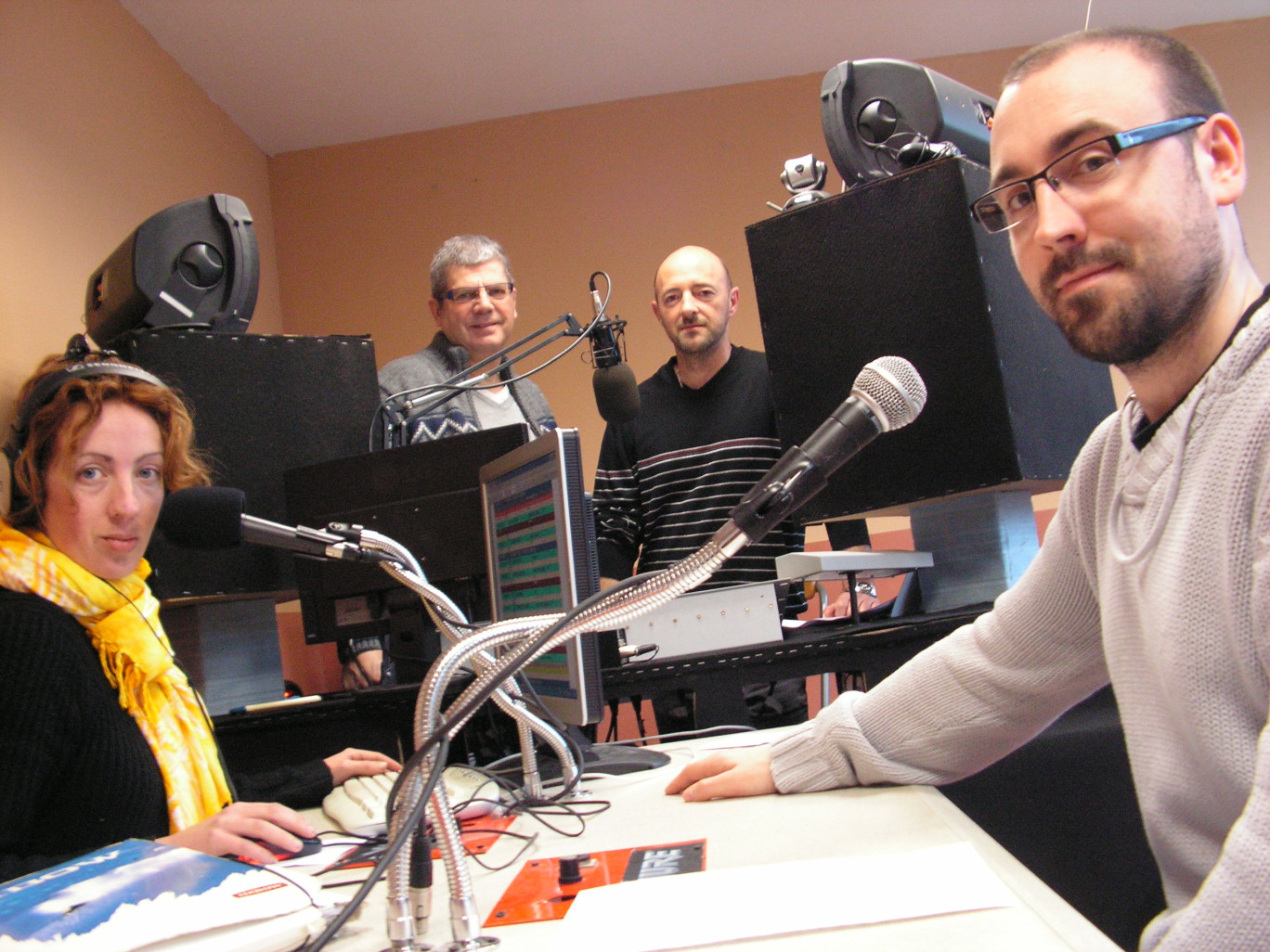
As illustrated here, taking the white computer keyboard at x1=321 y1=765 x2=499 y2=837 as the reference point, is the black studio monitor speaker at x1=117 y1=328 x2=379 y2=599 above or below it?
above

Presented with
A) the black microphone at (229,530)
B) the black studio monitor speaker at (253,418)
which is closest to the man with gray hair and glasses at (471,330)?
the black studio monitor speaker at (253,418)

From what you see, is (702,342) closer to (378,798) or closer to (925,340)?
(925,340)

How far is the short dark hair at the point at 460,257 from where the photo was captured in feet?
8.63

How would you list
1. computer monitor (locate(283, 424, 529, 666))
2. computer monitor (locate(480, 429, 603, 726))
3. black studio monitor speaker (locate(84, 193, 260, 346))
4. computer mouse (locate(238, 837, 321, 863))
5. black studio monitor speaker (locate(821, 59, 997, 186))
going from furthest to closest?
1. black studio monitor speaker (locate(84, 193, 260, 346))
2. black studio monitor speaker (locate(821, 59, 997, 186))
3. computer monitor (locate(283, 424, 529, 666))
4. computer monitor (locate(480, 429, 603, 726))
5. computer mouse (locate(238, 837, 321, 863))

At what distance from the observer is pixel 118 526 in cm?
153

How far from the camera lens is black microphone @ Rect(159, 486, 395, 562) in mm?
888

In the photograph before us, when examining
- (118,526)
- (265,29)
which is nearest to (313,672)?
(265,29)

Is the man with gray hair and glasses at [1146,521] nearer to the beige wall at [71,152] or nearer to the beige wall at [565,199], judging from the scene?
the beige wall at [71,152]

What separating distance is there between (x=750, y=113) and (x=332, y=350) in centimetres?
307

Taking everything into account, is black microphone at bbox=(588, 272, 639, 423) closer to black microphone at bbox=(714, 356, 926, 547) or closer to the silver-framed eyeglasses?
the silver-framed eyeglasses

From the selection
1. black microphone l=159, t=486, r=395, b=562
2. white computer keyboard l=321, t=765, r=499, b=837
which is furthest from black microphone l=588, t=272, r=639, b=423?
black microphone l=159, t=486, r=395, b=562

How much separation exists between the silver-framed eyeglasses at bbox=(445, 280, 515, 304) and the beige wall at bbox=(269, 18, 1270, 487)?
6.52ft

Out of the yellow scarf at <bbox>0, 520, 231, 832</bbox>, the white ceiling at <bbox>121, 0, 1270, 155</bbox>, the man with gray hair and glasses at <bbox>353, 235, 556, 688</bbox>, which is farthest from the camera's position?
the white ceiling at <bbox>121, 0, 1270, 155</bbox>

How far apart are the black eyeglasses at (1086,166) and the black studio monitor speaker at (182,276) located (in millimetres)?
1825
